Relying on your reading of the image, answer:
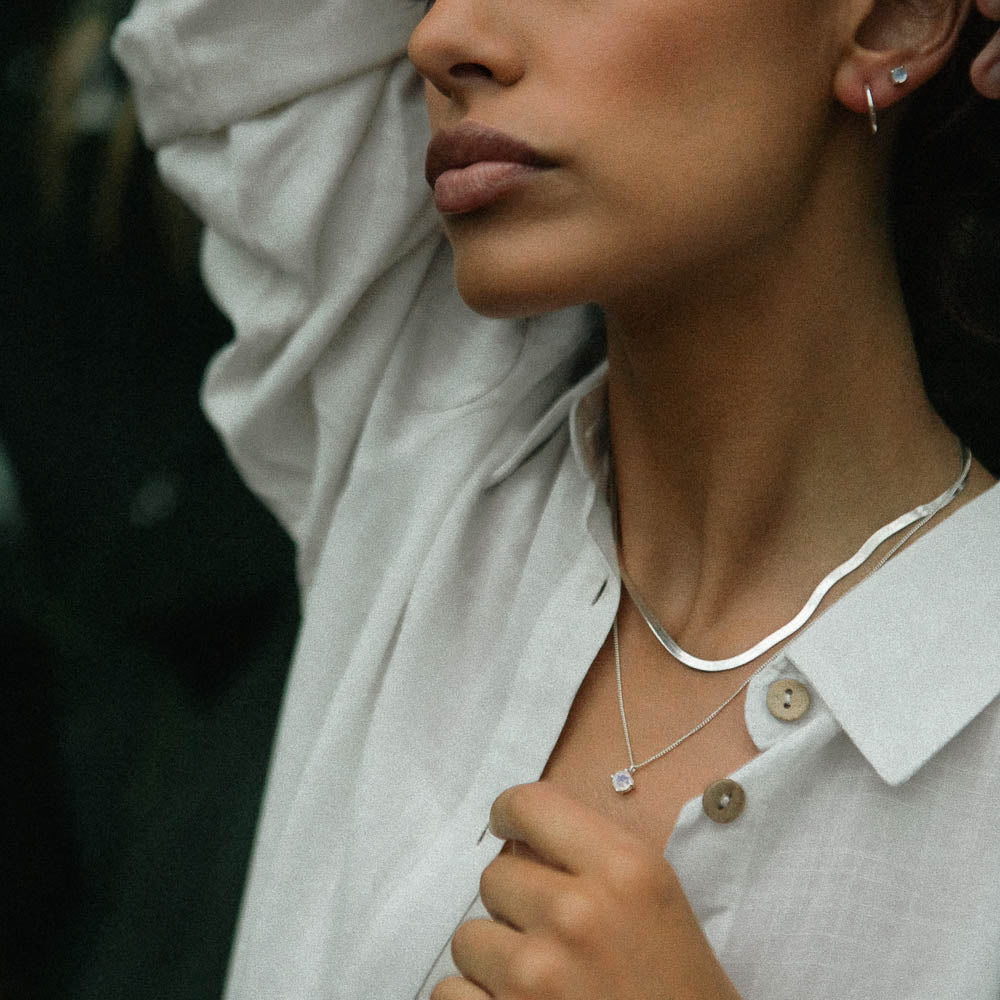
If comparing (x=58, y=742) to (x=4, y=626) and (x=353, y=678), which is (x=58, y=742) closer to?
(x=4, y=626)

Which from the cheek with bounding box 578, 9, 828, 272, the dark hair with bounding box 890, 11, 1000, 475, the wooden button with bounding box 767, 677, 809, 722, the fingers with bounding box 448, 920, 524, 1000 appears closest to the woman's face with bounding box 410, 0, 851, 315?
the cheek with bounding box 578, 9, 828, 272

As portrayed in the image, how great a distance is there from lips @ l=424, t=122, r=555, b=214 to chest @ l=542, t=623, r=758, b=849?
1.16 feet

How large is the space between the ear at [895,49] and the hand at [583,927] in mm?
507

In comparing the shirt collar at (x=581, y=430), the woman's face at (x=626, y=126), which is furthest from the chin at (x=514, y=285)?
the shirt collar at (x=581, y=430)

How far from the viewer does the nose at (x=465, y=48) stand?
0.82 metres

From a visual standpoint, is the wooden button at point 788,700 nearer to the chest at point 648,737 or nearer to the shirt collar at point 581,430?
the chest at point 648,737

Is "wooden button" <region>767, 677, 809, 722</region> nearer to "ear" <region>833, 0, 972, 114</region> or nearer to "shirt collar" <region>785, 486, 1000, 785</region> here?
"shirt collar" <region>785, 486, 1000, 785</region>

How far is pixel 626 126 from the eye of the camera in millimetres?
798

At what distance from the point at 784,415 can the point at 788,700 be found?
22 cm

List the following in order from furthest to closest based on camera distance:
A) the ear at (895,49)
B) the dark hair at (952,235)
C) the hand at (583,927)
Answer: the dark hair at (952,235) → the ear at (895,49) → the hand at (583,927)

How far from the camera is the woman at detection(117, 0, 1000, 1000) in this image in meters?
0.80

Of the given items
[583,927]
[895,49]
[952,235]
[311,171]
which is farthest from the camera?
[311,171]

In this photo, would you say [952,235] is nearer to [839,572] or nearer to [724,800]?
[839,572]

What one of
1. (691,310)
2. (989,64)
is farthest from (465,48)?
(989,64)
